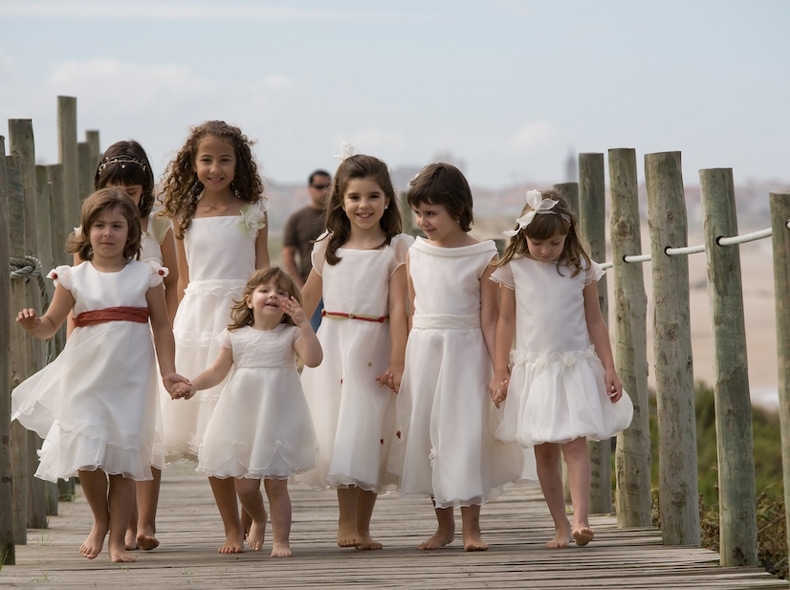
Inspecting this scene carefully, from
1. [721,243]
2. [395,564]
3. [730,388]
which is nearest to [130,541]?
[395,564]

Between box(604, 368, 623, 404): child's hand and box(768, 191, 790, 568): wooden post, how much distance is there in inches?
44.4

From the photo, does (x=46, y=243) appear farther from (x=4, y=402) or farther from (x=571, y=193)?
(x=571, y=193)

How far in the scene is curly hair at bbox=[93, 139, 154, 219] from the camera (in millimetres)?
5980

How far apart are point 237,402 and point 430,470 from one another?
2.87 ft

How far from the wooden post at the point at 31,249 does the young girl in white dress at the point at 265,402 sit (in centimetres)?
147

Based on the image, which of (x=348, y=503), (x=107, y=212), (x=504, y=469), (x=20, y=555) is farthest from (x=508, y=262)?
(x=20, y=555)

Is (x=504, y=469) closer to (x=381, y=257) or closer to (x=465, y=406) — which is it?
(x=465, y=406)

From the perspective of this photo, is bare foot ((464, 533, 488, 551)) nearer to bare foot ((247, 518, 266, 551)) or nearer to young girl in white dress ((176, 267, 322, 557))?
young girl in white dress ((176, 267, 322, 557))

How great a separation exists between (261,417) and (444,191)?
124cm

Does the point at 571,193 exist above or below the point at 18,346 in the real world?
above

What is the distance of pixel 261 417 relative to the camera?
17.8ft

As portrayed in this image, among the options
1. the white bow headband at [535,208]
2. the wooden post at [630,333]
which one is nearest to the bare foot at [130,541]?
the white bow headband at [535,208]

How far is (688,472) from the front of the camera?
5.59 metres

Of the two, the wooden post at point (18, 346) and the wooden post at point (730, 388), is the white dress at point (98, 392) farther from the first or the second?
the wooden post at point (730, 388)
